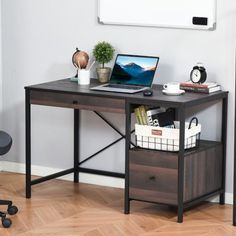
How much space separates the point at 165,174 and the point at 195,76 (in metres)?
0.67

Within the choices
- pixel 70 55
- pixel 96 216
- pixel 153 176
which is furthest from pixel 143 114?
pixel 70 55

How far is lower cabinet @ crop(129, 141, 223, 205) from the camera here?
15.2ft

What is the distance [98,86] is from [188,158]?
0.80m

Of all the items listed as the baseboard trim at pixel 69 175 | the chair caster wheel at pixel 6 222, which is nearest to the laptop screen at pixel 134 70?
the baseboard trim at pixel 69 175

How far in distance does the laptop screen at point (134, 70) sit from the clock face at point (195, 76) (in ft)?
0.85

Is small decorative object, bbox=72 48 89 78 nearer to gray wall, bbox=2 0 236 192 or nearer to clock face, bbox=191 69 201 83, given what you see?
gray wall, bbox=2 0 236 192

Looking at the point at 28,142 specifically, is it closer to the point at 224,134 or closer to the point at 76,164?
the point at 76,164

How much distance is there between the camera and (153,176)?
470cm

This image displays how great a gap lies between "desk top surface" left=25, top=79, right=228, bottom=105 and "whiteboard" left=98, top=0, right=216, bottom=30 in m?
0.42

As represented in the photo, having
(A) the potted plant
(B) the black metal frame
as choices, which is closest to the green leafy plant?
(A) the potted plant

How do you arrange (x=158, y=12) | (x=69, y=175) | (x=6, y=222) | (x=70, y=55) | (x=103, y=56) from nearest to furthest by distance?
(x=6, y=222)
(x=158, y=12)
(x=103, y=56)
(x=70, y=55)
(x=69, y=175)

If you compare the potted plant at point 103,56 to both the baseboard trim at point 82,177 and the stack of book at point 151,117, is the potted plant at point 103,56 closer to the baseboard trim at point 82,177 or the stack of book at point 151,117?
the stack of book at point 151,117

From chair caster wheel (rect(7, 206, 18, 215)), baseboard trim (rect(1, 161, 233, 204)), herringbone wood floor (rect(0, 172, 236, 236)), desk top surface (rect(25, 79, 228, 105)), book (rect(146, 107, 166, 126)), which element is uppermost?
desk top surface (rect(25, 79, 228, 105))

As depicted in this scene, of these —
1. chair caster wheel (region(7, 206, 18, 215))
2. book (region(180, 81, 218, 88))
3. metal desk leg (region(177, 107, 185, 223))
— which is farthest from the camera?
book (region(180, 81, 218, 88))
